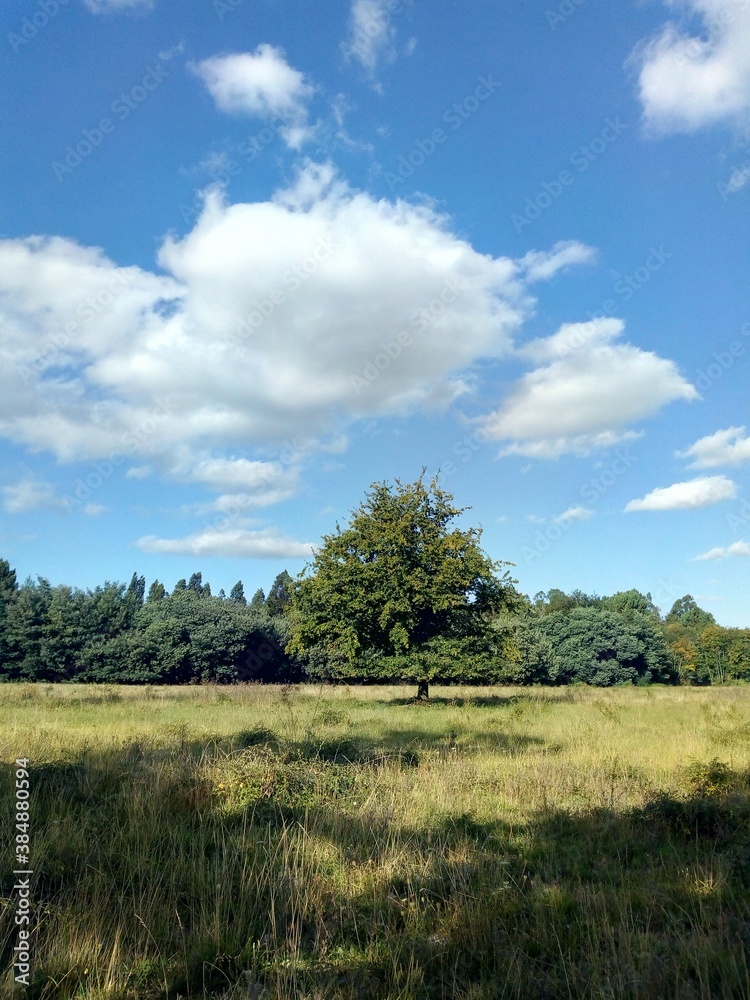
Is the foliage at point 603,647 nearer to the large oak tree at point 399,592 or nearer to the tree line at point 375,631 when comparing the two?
the tree line at point 375,631

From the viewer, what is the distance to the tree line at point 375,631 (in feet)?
87.9

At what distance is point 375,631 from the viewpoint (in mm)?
27328

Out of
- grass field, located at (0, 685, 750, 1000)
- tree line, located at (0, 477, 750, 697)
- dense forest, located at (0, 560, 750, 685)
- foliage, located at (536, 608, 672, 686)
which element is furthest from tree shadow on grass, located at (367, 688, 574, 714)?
foliage, located at (536, 608, 672, 686)

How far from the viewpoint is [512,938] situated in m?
4.20

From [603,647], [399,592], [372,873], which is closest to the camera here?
[372,873]

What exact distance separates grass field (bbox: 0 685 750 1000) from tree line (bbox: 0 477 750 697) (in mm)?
16353

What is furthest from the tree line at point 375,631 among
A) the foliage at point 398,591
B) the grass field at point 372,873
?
the grass field at point 372,873

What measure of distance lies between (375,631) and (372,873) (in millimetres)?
22339

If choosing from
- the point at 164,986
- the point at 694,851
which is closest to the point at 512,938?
the point at 164,986

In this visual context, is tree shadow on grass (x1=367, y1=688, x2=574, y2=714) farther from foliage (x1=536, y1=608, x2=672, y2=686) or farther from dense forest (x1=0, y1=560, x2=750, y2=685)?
foliage (x1=536, y1=608, x2=672, y2=686)

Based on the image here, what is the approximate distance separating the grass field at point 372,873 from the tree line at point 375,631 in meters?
16.4

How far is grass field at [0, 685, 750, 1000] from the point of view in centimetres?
376

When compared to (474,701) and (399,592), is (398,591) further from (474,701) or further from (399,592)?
(474,701)

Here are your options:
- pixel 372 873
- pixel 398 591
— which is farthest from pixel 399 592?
pixel 372 873
